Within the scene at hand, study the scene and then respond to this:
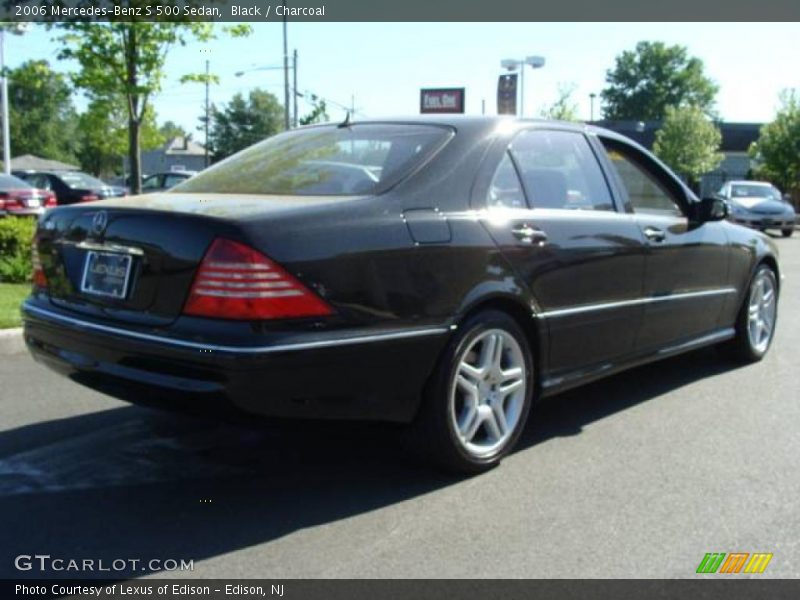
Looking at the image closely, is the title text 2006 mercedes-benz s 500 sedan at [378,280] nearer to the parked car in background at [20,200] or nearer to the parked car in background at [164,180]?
the parked car in background at [20,200]

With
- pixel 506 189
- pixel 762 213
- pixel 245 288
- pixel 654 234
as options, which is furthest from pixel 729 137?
pixel 245 288

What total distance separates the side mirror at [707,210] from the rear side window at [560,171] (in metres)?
0.96

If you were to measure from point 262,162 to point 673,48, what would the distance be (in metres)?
103

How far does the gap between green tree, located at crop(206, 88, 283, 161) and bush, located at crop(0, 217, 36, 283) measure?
3367 inches

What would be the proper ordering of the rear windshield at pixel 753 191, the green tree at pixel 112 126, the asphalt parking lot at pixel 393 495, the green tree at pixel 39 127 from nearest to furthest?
the asphalt parking lot at pixel 393 495, the green tree at pixel 112 126, the rear windshield at pixel 753 191, the green tree at pixel 39 127

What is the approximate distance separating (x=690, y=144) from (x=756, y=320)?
5321 centimetres

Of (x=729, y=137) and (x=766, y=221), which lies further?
(x=729, y=137)

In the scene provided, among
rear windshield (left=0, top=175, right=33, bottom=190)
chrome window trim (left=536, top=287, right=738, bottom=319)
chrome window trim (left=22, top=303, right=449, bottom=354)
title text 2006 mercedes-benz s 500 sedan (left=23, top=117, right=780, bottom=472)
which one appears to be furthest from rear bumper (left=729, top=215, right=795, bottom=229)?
chrome window trim (left=22, top=303, right=449, bottom=354)

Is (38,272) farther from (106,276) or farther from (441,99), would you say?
(441,99)

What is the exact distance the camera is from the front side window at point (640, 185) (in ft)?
16.2

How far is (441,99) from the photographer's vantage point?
21250 mm

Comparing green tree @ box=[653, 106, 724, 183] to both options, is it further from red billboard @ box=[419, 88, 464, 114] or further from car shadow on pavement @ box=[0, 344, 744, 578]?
car shadow on pavement @ box=[0, 344, 744, 578]

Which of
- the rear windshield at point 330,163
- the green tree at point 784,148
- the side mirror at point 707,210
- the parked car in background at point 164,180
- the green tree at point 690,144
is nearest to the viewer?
the rear windshield at point 330,163

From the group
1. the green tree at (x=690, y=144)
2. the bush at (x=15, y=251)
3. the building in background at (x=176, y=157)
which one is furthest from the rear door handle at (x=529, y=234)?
the building in background at (x=176, y=157)
